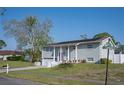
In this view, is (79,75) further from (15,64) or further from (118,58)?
(118,58)

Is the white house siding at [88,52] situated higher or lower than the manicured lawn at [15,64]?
higher

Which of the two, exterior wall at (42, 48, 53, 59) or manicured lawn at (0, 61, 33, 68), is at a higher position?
exterior wall at (42, 48, 53, 59)

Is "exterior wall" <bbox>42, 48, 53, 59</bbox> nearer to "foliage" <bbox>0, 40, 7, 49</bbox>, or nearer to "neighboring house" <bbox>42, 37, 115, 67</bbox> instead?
"neighboring house" <bbox>42, 37, 115, 67</bbox>

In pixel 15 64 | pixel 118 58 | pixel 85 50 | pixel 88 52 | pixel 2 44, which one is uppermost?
pixel 2 44

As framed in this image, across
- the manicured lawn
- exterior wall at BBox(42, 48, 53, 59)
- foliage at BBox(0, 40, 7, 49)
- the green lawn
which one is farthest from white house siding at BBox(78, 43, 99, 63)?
foliage at BBox(0, 40, 7, 49)

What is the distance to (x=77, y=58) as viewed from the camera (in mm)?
21969

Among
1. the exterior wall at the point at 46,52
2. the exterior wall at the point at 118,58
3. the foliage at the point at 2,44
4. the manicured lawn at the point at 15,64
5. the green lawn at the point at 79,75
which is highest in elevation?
the foliage at the point at 2,44

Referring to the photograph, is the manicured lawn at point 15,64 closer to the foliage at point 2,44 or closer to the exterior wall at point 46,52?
the foliage at point 2,44

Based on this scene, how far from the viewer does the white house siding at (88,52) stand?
71.7 feet

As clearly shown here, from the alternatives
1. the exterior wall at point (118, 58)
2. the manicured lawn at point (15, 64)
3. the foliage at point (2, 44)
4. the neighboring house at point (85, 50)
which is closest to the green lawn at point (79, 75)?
the manicured lawn at point (15, 64)

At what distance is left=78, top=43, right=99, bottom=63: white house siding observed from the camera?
21.9 meters

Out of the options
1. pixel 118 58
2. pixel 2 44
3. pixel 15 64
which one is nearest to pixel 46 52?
pixel 118 58

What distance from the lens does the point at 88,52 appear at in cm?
2277
